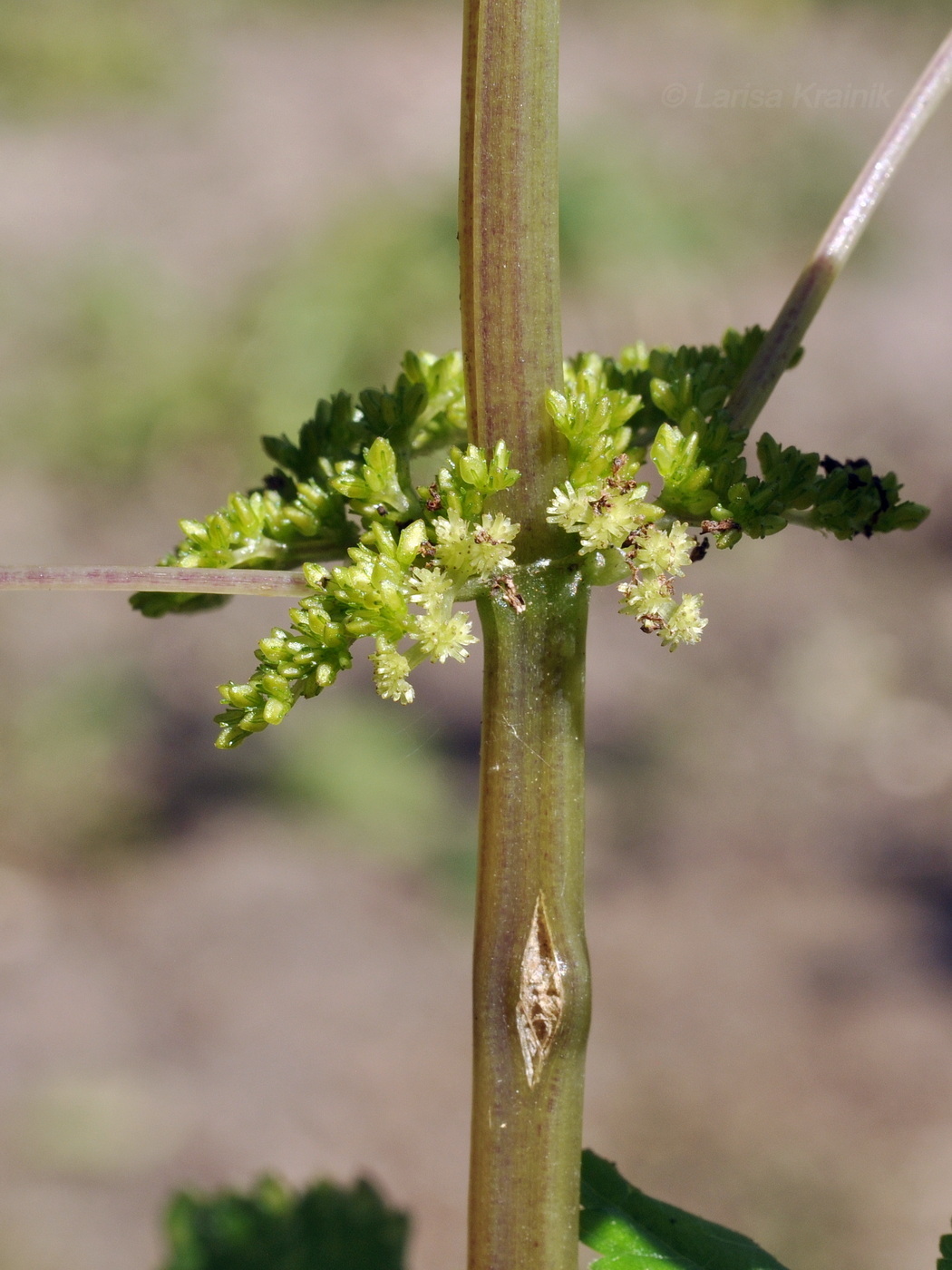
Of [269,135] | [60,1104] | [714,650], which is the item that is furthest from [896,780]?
[269,135]

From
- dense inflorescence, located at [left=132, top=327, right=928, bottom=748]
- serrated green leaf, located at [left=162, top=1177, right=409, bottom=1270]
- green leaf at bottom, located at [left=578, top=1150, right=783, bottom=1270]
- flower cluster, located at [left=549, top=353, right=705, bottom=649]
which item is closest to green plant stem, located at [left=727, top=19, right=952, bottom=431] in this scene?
dense inflorescence, located at [left=132, top=327, right=928, bottom=748]

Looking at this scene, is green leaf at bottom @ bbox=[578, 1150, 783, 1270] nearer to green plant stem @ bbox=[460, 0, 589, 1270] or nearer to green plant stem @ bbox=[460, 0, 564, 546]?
green plant stem @ bbox=[460, 0, 589, 1270]

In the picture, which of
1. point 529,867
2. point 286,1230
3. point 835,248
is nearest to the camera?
point 529,867

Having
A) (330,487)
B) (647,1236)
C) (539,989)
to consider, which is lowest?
(647,1236)

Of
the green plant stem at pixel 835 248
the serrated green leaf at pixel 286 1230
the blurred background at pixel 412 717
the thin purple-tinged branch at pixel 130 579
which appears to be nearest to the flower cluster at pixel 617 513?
the green plant stem at pixel 835 248

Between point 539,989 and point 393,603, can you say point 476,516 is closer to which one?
point 393,603

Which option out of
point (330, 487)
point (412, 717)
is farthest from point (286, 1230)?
point (412, 717)
